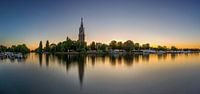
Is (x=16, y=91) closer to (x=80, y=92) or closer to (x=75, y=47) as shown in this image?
(x=80, y=92)

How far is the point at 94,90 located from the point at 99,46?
107788 mm

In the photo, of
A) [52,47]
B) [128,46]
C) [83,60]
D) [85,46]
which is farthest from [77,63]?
[128,46]

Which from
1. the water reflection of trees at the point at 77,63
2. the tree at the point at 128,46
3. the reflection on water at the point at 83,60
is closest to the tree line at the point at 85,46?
the tree at the point at 128,46

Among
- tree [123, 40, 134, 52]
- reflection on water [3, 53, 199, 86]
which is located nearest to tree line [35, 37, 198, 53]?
tree [123, 40, 134, 52]

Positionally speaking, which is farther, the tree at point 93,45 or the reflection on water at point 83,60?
the tree at point 93,45

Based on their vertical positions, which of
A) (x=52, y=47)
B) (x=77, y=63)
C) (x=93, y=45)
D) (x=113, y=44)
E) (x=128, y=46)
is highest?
(x=113, y=44)

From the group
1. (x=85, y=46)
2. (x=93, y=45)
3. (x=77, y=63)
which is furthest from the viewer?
(x=93, y=45)

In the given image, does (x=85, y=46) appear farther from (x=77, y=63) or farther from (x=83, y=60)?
(x=77, y=63)

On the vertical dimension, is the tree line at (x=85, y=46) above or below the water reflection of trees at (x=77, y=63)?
A: above

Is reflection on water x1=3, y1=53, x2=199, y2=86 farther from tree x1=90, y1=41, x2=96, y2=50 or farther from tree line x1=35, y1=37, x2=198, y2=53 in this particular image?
tree x1=90, y1=41, x2=96, y2=50

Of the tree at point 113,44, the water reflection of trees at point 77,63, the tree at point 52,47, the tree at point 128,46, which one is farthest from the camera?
the tree at point 113,44

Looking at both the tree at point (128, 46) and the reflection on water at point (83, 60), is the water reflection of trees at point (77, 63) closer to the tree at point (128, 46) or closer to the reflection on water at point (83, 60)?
the reflection on water at point (83, 60)

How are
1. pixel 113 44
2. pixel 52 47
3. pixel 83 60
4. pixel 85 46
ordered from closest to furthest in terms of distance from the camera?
pixel 83 60, pixel 85 46, pixel 52 47, pixel 113 44

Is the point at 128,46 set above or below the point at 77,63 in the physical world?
above
